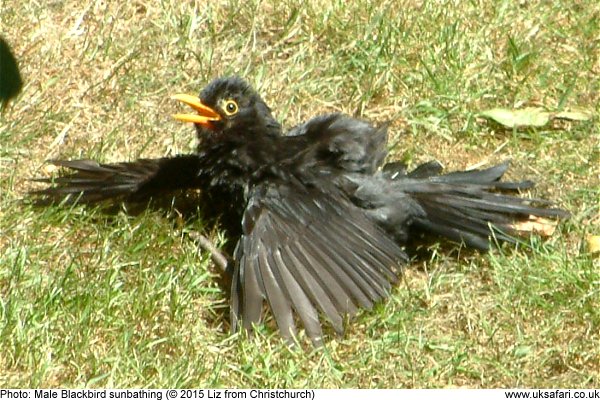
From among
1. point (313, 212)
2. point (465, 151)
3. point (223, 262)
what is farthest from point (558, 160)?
point (223, 262)

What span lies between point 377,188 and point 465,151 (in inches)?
35.9

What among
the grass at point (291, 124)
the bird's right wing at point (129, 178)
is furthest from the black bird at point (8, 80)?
the bird's right wing at point (129, 178)

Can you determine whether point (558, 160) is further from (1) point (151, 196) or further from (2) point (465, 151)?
(1) point (151, 196)

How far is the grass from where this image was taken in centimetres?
527

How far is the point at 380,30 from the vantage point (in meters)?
7.22

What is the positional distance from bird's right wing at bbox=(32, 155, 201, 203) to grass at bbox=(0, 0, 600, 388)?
226 mm

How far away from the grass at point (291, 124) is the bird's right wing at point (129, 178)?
226mm

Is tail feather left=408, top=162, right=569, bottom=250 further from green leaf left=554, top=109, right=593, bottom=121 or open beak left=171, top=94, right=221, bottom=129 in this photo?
open beak left=171, top=94, right=221, bottom=129

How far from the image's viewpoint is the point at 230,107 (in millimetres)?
6504

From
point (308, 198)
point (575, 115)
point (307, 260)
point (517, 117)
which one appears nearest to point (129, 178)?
point (308, 198)

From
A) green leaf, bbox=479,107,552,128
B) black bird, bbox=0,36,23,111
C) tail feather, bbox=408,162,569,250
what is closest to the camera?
black bird, bbox=0,36,23,111

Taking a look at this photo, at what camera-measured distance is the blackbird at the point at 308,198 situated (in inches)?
218

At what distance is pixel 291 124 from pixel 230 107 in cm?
63

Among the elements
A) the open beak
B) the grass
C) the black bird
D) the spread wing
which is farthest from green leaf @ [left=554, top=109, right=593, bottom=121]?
the black bird
